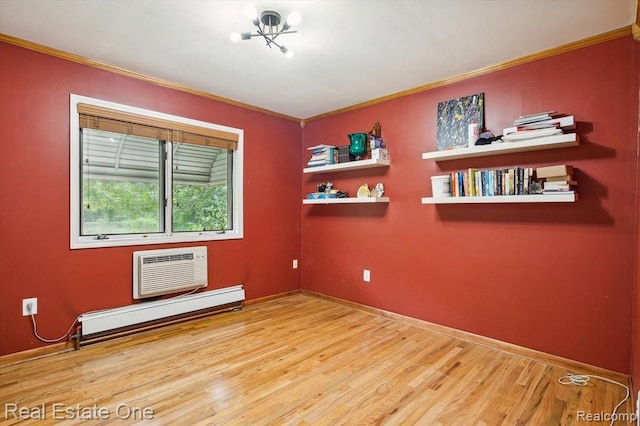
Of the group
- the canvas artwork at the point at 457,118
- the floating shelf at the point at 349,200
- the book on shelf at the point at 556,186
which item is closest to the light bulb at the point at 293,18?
the canvas artwork at the point at 457,118

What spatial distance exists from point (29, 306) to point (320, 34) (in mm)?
3007

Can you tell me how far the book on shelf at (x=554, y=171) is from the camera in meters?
2.30

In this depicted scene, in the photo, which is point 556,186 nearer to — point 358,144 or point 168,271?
point 358,144

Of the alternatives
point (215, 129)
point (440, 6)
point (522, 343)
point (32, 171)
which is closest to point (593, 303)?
point (522, 343)

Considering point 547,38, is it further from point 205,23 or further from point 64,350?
point 64,350

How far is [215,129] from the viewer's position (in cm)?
368

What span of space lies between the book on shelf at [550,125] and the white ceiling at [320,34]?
0.59m

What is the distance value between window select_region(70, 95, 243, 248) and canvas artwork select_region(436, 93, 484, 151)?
86.9 inches

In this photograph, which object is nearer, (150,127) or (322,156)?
(150,127)

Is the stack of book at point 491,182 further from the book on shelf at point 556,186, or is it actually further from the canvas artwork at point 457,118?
the canvas artwork at point 457,118

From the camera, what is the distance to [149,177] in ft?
10.9

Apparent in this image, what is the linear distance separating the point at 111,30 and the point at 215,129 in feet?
4.64

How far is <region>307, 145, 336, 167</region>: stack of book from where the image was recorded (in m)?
3.98

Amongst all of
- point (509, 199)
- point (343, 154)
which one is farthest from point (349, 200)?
point (509, 199)
